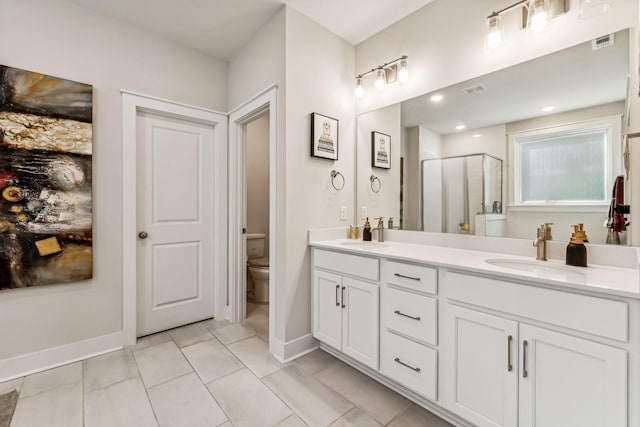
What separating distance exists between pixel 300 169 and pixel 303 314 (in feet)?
3.73

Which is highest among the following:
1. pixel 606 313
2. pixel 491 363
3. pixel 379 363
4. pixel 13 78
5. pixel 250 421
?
pixel 13 78

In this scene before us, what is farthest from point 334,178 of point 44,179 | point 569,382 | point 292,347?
point 44,179

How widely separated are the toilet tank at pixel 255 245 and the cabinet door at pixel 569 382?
3141 millimetres

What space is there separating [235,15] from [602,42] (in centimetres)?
234

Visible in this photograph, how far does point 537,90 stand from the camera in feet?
5.35

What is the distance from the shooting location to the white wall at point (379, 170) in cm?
233

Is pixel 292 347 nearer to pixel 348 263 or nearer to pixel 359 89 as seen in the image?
pixel 348 263

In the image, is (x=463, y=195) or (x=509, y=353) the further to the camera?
(x=463, y=195)

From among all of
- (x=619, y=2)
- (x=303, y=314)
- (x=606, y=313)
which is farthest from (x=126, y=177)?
(x=619, y=2)

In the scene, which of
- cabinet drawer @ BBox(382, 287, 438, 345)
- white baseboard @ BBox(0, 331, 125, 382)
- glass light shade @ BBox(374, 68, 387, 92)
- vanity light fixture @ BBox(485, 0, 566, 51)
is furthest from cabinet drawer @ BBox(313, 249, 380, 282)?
white baseboard @ BBox(0, 331, 125, 382)

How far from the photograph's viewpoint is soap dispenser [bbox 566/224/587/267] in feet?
4.51

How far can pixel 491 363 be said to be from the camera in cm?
125

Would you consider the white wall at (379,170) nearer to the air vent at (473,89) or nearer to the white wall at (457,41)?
the white wall at (457,41)

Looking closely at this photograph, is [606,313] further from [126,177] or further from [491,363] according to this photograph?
[126,177]
